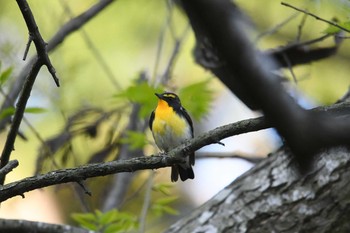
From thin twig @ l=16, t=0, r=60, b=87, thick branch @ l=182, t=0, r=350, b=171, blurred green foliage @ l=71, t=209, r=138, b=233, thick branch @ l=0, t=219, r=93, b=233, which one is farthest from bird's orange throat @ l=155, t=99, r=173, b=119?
thick branch @ l=182, t=0, r=350, b=171

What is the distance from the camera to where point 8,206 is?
6.73m

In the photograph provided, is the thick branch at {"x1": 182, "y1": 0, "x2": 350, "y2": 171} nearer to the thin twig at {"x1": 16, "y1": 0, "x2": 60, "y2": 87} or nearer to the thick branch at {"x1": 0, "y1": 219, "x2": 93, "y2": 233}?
the thin twig at {"x1": 16, "y1": 0, "x2": 60, "y2": 87}

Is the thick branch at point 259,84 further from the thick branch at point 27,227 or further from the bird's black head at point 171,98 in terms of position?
the bird's black head at point 171,98

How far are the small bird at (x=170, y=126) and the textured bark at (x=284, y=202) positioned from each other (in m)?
1.41

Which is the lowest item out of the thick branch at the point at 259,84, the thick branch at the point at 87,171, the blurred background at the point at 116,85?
the blurred background at the point at 116,85

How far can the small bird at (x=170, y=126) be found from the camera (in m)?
5.31

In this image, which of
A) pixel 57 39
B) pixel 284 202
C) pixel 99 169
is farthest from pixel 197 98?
pixel 99 169

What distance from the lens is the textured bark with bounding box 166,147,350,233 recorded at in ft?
11.7

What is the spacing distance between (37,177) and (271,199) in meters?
1.65

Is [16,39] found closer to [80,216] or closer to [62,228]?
[80,216]

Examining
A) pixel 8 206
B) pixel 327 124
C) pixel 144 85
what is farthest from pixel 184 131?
pixel 327 124

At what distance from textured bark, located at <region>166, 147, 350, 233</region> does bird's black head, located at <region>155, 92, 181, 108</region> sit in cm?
151

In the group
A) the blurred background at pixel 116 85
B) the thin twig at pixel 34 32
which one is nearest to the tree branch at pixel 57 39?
the blurred background at pixel 116 85

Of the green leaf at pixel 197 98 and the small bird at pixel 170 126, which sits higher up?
the green leaf at pixel 197 98
